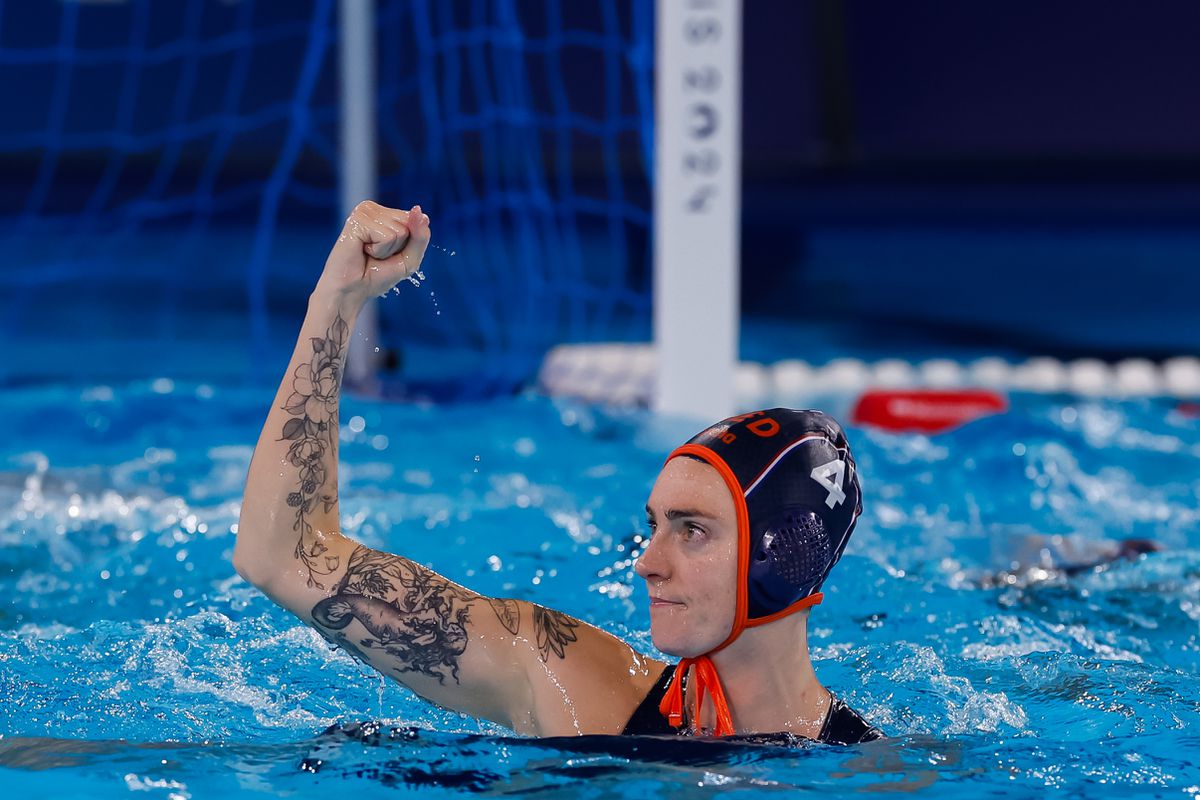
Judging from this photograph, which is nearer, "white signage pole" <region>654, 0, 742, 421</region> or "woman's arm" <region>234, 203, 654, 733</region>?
"woman's arm" <region>234, 203, 654, 733</region>

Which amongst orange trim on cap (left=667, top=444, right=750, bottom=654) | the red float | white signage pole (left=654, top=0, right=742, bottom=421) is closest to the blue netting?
the red float

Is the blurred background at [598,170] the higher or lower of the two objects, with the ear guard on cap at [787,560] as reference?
higher

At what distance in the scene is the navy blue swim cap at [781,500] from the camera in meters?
2.41

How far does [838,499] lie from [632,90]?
7.82 m

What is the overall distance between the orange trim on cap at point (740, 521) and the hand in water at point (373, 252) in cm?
49

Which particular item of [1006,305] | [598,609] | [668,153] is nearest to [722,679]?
[598,609]

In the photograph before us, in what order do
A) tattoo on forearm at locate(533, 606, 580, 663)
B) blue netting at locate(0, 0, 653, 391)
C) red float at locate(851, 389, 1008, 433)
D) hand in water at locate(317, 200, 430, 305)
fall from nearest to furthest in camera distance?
hand in water at locate(317, 200, 430, 305), tattoo on forearm at locate(533, 606, 580, 663), red float at locate(851, 389, 1008, 433), blue netting at locate(0, 0, 653, 391)

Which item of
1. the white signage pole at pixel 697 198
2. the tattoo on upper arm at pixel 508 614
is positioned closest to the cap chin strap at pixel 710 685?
the tattoo on upper arm at pixel 508 614

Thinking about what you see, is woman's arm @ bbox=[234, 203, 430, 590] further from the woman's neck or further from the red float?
the red float

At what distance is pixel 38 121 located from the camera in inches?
420

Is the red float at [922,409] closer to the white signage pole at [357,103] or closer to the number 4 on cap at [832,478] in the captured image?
the white signage pole at [357,103]

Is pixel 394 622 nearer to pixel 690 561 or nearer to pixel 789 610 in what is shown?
pixel 690 561

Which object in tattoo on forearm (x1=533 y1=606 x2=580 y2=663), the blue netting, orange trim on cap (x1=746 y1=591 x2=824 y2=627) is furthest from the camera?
the blue netting

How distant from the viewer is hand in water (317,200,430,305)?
7.77ft
